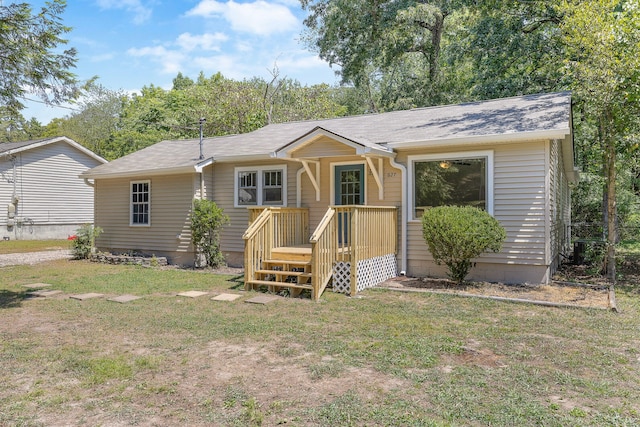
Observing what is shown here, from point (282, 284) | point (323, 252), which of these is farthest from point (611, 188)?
point (282, 284)

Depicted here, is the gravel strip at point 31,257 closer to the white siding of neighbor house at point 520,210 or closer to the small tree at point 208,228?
the small tree at point 208,228

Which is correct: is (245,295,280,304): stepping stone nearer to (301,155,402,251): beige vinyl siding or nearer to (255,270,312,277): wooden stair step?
(255,270,312,277): wooden stair step

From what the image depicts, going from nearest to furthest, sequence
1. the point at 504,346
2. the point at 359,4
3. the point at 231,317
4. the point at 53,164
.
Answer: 1. the point at 504,346
2. the point at 231,317
3. the point at 359,4
4. the point at 53,164

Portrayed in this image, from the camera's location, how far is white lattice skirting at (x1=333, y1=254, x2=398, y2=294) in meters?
7.51

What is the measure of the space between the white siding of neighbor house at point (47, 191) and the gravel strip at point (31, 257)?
21.2ft

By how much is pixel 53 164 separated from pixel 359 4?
15987mm

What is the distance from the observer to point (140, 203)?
12.6 metres

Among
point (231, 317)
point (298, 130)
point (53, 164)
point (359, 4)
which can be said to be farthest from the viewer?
point (53, 164)

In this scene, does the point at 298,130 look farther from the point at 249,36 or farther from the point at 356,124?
the point at 249,36

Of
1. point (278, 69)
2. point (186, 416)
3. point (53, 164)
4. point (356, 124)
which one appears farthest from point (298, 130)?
point (53, 164)

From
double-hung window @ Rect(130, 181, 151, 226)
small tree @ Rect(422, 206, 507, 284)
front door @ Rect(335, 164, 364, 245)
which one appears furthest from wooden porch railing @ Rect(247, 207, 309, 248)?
double-hung window @ Rect(130, 181, 151, 226)

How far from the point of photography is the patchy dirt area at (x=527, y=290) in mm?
6715

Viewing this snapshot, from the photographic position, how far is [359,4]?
18.0m

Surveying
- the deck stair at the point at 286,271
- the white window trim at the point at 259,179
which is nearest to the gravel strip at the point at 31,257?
the white window trim at the point at 259,179
